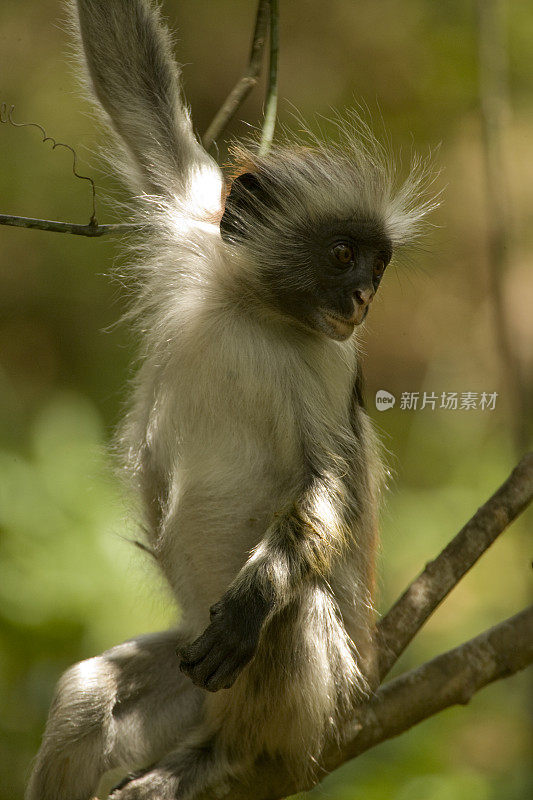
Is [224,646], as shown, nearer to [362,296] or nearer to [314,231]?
[362,296]

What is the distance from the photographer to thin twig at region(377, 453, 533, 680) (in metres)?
3.05

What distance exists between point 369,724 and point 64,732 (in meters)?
1.00

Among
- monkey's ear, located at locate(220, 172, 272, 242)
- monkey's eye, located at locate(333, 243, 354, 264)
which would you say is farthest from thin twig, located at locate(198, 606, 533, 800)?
monkey's ear, located at locate(220, 172, 272, 242)

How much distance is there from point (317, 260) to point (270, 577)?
970 mm

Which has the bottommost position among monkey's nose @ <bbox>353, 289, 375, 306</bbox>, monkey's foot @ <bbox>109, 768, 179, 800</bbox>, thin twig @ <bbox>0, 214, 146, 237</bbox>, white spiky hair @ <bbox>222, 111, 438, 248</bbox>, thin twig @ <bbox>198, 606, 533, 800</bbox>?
monkey's foot @ <bbox>109, 768, 179, 800</bbox>

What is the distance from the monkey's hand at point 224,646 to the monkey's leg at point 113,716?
0.66 metres

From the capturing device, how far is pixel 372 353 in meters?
4.01

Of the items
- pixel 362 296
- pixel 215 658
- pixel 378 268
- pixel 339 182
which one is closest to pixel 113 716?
pixel 215 658

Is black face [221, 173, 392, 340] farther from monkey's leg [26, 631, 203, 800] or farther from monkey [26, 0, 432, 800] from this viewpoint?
monkey's leg [26, 631, 203, 800]

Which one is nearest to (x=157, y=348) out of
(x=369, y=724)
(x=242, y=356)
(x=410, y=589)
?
(x=242, y=356)

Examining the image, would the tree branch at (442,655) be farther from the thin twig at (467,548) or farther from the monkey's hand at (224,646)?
the monkey's hand at (224,646)

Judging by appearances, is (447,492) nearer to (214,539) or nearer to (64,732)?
(214,539)

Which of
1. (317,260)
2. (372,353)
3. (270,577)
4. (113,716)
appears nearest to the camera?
(270,577)

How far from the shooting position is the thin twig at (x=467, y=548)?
3051 mm
